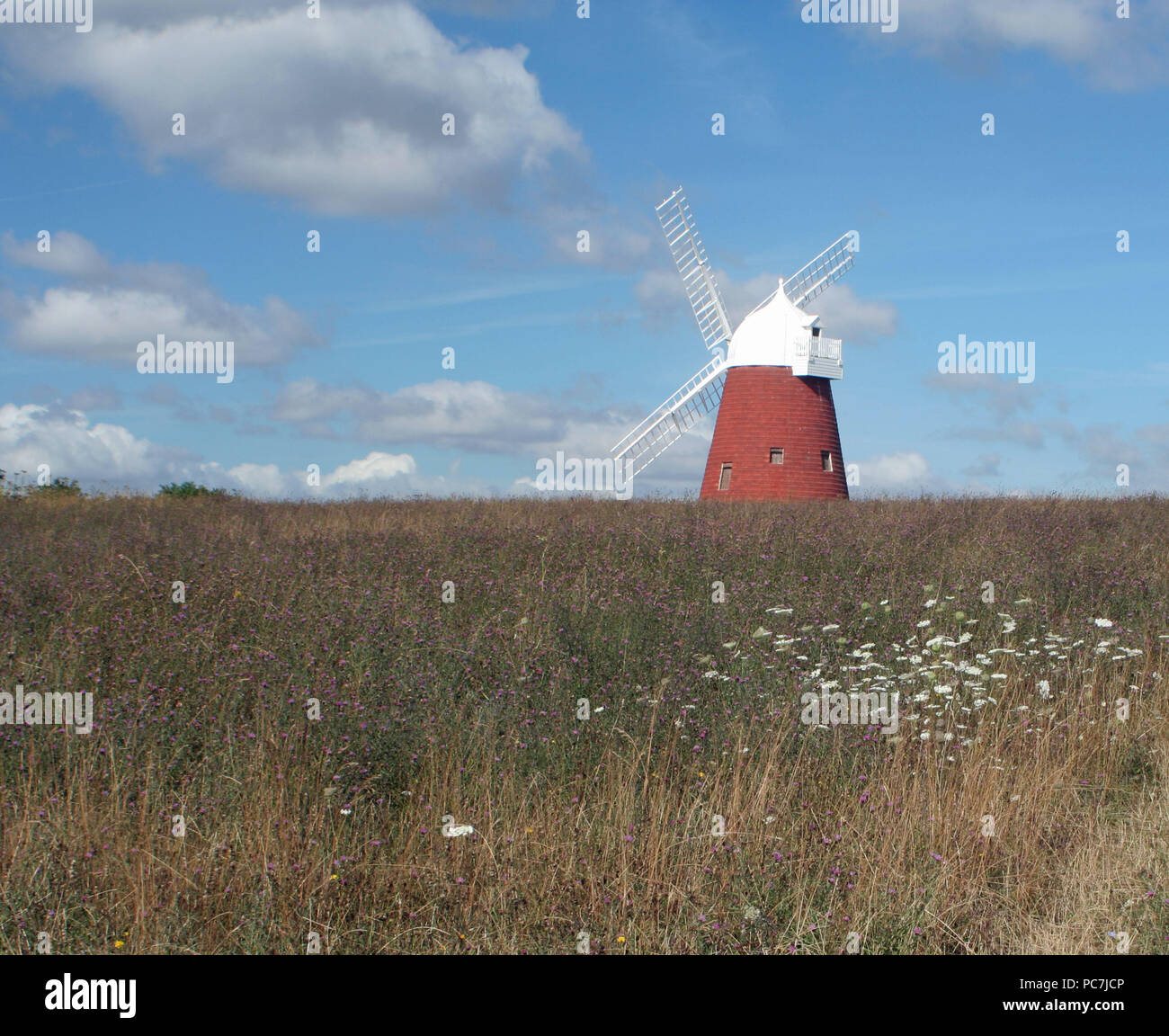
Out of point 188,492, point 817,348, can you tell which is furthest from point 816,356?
point 188,492

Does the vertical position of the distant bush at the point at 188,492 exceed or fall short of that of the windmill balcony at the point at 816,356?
it falls short

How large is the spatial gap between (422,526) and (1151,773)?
959 centimetres

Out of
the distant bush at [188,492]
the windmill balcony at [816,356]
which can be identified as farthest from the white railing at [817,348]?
the distant bush at [188,492]

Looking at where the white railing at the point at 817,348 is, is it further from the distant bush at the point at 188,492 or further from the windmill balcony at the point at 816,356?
the distant bush at the point at 188,492

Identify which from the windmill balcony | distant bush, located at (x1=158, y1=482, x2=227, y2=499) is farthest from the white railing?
distant bush, located at (x1=158, y1=482, x2=227, y2=499)

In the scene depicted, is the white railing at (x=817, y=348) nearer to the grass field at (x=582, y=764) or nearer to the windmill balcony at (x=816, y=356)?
the windmill balcony at (x=816, y=356)

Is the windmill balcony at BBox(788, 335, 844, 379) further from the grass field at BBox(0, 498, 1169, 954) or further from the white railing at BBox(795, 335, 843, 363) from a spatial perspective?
the grass field at BBox(0, 498, 1169, 954)

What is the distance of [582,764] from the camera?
4.70m

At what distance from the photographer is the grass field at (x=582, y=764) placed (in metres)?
3.31

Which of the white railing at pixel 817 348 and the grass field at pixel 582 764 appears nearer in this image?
the grass field at pixel 582 764

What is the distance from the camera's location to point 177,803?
13.5 feet

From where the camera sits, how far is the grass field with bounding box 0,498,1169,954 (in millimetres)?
3309
